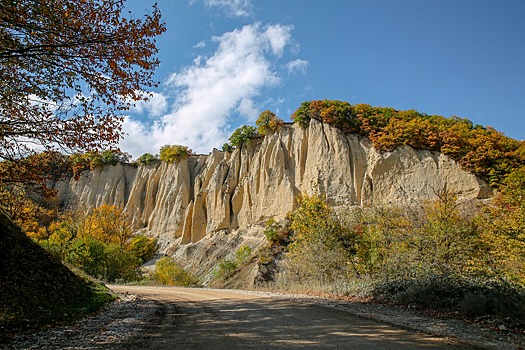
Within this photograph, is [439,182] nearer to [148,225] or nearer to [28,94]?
[28,94]

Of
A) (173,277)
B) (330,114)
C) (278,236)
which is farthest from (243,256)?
(330,114)

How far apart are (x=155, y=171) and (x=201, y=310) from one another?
52.8 metres

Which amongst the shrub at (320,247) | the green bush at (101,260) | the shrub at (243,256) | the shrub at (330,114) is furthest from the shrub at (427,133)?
the green bush at (101,260)

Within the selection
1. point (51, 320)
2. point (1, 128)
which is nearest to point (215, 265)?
point (51, 320)

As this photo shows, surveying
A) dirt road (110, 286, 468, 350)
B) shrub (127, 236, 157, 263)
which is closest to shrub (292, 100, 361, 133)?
shrub (127, 236, 157, 263)

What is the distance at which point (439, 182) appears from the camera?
31406 mm

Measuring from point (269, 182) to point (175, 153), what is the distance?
2209cm

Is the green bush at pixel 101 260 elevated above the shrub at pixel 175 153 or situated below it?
below

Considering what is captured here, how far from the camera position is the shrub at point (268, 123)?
4397 centimetres

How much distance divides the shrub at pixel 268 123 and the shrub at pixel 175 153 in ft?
53.5

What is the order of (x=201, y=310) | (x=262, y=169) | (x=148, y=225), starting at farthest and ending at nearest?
(x=148, y=225), (x=262, y=169), (x=201, y=310)

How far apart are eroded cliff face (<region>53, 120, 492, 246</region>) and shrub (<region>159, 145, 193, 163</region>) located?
3.83ft

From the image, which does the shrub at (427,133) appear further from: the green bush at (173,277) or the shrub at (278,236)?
the green bush at (173,277)

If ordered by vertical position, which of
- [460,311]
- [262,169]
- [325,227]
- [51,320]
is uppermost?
[262,169]
